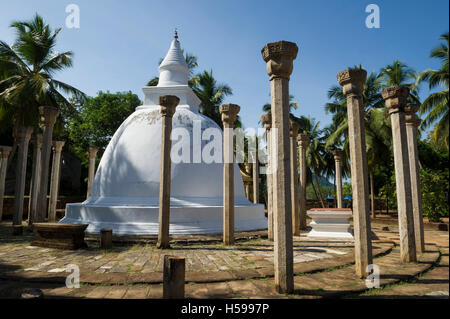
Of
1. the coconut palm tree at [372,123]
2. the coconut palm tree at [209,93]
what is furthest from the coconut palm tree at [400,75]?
the coconut palm tree at [209,93]

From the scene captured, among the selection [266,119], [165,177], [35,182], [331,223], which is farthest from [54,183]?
[331,223]

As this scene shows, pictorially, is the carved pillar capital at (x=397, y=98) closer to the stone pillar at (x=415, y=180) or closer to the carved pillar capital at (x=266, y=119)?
the stone pillar at (x=415, y=180)

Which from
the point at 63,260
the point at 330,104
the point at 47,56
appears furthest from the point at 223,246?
the point at 330,104

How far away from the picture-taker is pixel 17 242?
24.1ft

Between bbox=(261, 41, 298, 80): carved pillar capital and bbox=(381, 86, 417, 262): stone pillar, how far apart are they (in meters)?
2.87

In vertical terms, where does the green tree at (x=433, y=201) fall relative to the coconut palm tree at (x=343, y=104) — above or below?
below

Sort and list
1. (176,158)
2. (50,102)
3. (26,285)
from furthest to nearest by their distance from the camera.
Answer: (50,102) < (176,158) < (26,285)

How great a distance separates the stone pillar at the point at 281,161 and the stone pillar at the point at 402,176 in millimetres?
2868

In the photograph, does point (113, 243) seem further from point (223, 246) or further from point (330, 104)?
point (330, 104)

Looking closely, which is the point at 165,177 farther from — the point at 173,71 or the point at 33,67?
the point at 33,67

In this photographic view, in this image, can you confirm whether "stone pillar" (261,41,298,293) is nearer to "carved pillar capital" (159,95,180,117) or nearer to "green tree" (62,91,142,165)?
"carved pillar capital" (159,95,180,117)

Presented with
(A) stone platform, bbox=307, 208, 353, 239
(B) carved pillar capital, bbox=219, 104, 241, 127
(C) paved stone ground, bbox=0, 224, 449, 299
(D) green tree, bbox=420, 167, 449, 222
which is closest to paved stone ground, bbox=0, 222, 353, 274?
(C) paved stone ground, bbox=0, 224, 449, 299

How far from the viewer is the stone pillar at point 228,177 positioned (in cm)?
700
